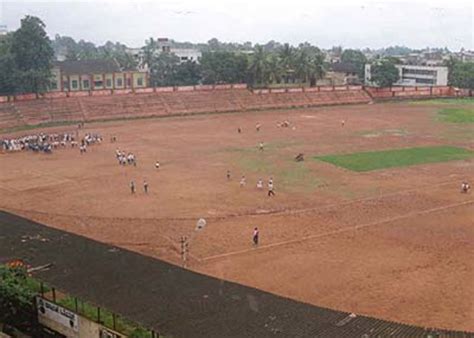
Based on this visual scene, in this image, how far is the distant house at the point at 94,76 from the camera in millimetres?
96375

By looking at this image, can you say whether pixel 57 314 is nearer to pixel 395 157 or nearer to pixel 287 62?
pixel 395 157

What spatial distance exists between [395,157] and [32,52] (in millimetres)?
48733

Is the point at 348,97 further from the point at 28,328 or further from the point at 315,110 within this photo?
the point at 28,328

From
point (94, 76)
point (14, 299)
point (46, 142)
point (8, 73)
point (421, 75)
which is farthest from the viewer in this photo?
point (421, 75)

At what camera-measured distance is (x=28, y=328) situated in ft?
58.7

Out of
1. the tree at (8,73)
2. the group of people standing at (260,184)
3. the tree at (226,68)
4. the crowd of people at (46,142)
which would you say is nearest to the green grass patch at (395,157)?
the group of people standing at (260,184)

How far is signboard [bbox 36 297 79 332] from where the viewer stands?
55.9 ft

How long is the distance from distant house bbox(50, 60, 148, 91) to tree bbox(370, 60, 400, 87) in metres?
40.0

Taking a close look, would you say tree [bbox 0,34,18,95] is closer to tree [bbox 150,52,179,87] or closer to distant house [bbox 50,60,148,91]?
distant house [bbox 50,60,148,91]

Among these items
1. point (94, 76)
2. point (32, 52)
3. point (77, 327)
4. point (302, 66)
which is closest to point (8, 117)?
point (32, 52)

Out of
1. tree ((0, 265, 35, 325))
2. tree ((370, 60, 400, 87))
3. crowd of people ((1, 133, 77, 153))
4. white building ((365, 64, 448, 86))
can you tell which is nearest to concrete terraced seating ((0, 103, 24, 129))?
crowd of people ((1, 133, 77, 153))

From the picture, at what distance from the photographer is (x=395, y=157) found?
4934 centimetres

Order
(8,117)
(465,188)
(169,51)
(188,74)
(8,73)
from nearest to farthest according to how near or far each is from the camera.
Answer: (465,188) → (8,117) → (8,73) → (188,74) → (169,51)

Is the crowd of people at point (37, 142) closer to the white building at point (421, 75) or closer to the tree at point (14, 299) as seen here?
the tree at point (14, 299)
